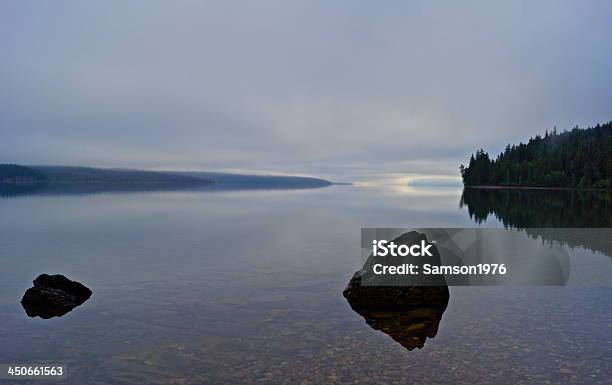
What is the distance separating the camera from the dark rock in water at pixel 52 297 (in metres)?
18.3

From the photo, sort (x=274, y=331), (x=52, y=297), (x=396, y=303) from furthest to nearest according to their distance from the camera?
1. (x=396, y=303)
2. (x=52, y=297)
3. (x=274, y=331)

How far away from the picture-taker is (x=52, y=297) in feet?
62.3

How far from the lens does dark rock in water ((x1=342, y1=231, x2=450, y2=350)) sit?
17328 millimetres

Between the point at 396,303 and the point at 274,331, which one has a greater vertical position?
the point at 396,303

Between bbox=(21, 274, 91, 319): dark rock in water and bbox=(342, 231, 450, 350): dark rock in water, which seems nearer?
bbox=(342, 231, 450, 350): dark rock in water

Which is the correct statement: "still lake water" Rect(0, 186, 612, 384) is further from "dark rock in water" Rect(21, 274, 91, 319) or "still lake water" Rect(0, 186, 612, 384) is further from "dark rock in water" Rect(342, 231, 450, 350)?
"dark rock in water" Rect(342, 231, 450, 350)

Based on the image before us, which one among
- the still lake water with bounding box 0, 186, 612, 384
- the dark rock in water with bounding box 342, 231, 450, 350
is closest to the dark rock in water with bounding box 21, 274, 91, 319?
the still lake water with bounding box 0, 186, 612, 384

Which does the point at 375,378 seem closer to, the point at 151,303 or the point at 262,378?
the point at 262,378

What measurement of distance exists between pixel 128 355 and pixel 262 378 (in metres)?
4.85

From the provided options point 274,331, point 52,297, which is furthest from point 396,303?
point 52,297

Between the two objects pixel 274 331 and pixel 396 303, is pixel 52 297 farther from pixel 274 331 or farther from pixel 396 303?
pixel 396 303

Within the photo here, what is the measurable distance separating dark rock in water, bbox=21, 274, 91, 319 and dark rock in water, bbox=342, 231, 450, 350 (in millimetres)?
12823

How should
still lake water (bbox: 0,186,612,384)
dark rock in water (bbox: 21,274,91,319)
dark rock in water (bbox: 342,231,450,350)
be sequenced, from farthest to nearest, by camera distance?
dark rock in water (bbox: 21,274,91,319) < dark rock in water (bbox: 342,231,450,350) < still lake water (bbox: 0,186,612,384)

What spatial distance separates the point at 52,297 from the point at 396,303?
15621mm
